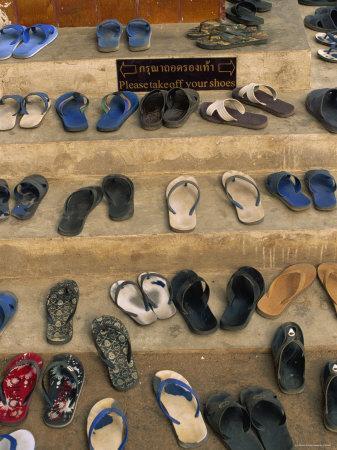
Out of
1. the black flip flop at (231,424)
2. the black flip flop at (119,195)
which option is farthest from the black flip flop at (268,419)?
the black flip flop at (119,195)

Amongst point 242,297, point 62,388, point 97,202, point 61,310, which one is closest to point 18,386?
point 62,388

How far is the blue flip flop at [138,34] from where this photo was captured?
4.05 meters

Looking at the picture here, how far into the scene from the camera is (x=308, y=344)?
304cm

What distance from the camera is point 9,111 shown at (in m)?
3.97

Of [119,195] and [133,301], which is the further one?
[119,195]

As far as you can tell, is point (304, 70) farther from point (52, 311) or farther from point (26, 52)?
point (52, 311)

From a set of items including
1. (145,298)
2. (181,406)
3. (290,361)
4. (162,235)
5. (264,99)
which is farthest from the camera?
(264,99)

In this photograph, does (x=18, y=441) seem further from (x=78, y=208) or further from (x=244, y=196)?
(x=244, y=196)

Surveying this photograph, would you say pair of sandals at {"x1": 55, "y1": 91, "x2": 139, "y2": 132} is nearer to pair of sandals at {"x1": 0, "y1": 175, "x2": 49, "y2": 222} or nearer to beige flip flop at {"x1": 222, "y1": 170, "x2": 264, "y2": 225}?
pair of sandals at {"x1": 0, "y1": 175, "x2": 49, "y2": 222}

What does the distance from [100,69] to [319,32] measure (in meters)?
1.95

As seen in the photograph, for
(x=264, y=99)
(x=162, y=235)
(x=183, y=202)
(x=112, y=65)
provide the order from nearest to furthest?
(x=162, y=235)
(x=183, y=202)
(x=264, y=99)
(x=112, y=65)

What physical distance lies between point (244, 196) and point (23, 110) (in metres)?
1.58

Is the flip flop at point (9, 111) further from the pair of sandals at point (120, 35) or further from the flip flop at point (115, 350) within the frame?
the flip flop at point (115, 350)

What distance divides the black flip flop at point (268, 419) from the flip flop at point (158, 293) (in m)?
0.63
